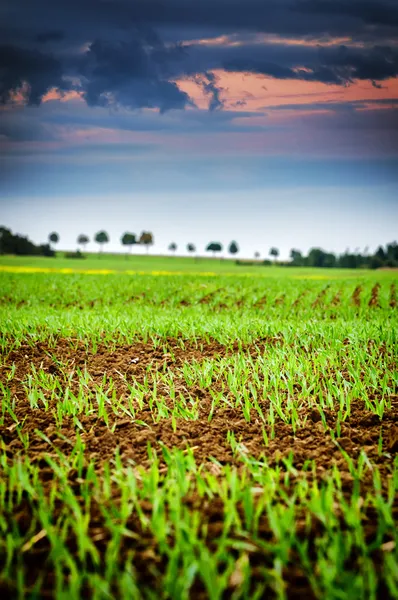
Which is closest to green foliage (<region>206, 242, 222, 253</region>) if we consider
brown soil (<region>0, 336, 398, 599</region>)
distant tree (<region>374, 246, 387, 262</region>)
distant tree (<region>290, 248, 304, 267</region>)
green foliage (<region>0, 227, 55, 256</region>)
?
distant tree (<region>290, 248, 304, 267</region>)

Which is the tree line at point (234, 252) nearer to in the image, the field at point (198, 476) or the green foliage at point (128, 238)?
the green foliage at point (128, 238)

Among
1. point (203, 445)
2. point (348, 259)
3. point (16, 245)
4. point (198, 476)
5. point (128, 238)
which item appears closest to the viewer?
point (198, 476)

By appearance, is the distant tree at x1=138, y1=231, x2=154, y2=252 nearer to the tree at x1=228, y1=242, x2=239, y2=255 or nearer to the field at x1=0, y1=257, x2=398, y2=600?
the tree at x1=228, y1=242, x2=239, y2=255

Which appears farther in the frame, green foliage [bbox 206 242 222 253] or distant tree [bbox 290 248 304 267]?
green foliage [bbox 206 242 222 253]

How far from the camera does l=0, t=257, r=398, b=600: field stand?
2049mm

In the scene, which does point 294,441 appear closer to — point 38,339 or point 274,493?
point 274,493

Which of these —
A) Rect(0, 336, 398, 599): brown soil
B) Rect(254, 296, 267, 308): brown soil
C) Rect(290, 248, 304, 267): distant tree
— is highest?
Rect(290, 248, 304, 267): distant tree

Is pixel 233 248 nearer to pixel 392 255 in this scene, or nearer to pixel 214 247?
pixel 214 247

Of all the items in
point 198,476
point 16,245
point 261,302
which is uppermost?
point 16,245

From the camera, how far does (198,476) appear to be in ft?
8.80

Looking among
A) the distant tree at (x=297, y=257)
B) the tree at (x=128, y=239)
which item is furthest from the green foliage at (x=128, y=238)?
the distant tree at (x=297, y=257)

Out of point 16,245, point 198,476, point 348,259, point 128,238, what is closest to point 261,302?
point 198,476

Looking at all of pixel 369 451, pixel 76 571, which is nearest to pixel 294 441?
pixel 369 451

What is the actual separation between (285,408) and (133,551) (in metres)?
2.31
